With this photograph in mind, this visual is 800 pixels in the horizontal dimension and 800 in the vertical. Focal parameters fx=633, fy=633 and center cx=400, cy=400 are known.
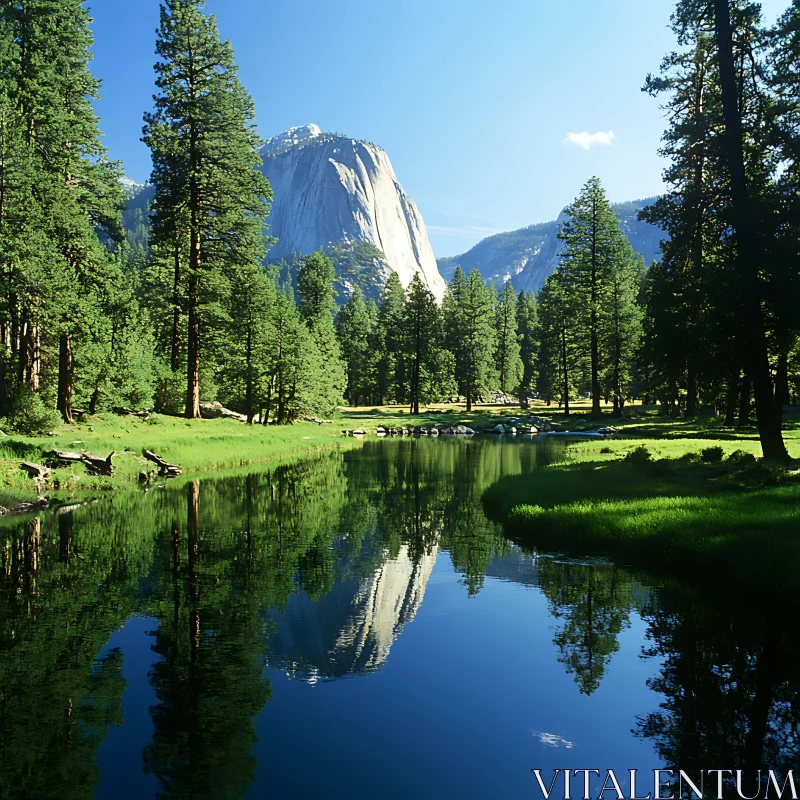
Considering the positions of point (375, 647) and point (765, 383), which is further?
point (765, 383)

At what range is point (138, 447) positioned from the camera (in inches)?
1027

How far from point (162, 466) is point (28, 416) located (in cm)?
527

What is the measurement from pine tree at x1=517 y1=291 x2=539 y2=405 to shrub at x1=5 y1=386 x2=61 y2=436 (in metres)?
77.9

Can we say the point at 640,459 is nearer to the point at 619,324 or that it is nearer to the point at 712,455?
the point at 712,455

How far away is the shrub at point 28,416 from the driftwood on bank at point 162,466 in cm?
384

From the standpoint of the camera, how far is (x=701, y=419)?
134 ft

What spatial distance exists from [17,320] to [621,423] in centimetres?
4200

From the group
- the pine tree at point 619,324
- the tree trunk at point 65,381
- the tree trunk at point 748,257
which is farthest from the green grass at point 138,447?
the pine tree at point 619,324

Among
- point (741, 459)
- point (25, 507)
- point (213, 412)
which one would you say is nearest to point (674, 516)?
point (741, 459)

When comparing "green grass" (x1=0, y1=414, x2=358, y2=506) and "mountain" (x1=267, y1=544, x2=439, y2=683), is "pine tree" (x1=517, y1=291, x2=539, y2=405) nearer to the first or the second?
"green grass" (x1=0, y1=414, x2=358, y2=506)

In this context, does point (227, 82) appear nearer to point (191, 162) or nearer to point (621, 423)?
point (191, 162)

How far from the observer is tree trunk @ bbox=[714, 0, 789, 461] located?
58.0 feet

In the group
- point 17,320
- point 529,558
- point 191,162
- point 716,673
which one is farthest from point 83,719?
point 191,162

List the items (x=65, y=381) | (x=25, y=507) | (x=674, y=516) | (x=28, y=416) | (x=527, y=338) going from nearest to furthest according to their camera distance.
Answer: (x=674, y=516), (x=25, y=507), (x=28, y=416), (x=65, y=381), (x=527, y=338)
